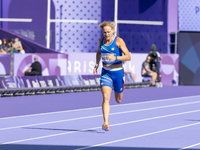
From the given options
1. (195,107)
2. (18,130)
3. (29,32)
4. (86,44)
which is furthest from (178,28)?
(18,130)

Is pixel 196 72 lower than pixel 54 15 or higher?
lower

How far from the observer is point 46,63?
26.1 m

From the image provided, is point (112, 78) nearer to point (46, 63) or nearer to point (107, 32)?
point (107, 32)

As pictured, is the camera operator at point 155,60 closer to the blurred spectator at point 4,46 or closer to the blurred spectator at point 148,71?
the blurred spectator at point 148,71

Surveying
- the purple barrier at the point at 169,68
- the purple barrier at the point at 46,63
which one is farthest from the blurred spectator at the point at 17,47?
the purple barrier at the point at 169,68

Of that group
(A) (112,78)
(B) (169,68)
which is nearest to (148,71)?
(B) (169,68)

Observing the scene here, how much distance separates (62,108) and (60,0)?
1801 cm

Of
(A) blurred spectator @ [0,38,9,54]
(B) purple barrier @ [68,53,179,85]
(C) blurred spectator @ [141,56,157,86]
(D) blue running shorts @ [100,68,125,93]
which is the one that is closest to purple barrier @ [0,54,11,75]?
(A) blurred spectator @ [0,38,9,54]

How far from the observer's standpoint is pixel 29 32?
29766 millimetres

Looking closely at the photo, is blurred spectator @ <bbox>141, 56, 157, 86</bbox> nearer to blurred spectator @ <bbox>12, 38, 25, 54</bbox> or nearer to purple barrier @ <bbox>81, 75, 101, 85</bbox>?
purple barrier @ <bbox>81, 75, 101, 85</bbox>

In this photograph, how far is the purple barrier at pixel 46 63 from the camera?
25.3 meters

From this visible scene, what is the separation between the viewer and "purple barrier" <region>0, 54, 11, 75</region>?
80.0 feet

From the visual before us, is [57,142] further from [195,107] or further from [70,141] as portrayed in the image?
[195,107]

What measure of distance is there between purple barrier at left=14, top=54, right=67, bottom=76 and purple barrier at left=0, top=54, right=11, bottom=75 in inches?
22.0
